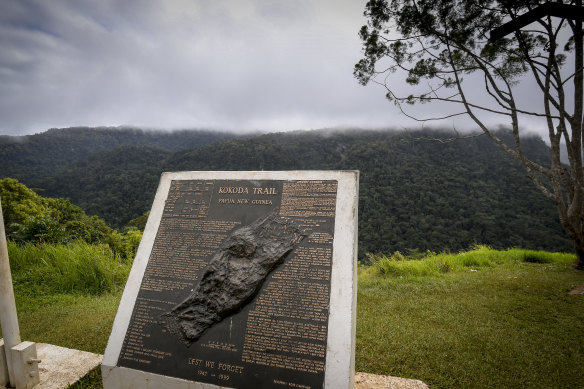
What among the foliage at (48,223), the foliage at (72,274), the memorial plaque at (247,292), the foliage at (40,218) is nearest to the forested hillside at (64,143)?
the foliage at (40,218)

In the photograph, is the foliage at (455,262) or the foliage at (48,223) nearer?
the foliage at (455,262)

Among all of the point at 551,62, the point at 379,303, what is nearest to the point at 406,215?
the point at 551,62

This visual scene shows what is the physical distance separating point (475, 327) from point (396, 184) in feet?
112

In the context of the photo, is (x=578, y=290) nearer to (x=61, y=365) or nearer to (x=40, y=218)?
(x=61, y=365)

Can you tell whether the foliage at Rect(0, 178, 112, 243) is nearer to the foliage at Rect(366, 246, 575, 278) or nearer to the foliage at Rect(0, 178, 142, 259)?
the foliage at Rect(0, 178, 142, 259)

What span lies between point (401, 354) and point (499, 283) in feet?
12.6

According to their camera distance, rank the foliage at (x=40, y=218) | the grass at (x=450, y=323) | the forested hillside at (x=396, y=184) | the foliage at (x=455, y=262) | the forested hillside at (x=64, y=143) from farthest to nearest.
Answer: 1. the forested hillside at (x=64, y=143)
2. the forested hillside at (x=396, y=184)
3. the foliage at (x=40, y=218)
4. the foliage at (x=455, y=262)
5. the grass at (x=450, y=323)

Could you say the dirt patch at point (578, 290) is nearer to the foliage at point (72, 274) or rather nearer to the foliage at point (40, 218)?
the foliage at point (72, 274)

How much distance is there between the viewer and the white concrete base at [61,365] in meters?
3.16

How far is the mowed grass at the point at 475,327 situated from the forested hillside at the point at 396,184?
479 inches

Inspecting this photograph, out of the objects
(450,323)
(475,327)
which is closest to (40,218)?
(450,323)

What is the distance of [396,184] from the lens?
A: 3684 cm

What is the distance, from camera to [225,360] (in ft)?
8.26

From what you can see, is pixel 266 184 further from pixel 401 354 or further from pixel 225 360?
pixel 401 354
